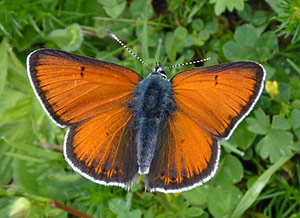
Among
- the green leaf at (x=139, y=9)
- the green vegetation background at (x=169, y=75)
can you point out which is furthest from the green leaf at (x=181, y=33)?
the green leaf at (x=139, y=9)

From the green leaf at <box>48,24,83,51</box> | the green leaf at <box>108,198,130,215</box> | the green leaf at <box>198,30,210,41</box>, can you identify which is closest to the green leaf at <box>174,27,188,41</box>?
the green leaf at <box>198,30,210,41</box>

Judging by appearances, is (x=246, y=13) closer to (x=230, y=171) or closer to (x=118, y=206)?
(x=230, y=171)

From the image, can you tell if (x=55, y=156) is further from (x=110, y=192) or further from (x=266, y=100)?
(x=266, y=100)

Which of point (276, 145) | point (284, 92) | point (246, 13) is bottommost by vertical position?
point (276, 145)

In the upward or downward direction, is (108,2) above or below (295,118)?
above

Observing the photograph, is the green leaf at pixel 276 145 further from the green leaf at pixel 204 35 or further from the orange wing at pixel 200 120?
the green leaf at pixel 204 35

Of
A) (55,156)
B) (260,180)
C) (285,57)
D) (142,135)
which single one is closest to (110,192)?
(55,156)

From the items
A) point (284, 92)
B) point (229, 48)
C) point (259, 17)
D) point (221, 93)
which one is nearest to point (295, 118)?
point (284, 92)
